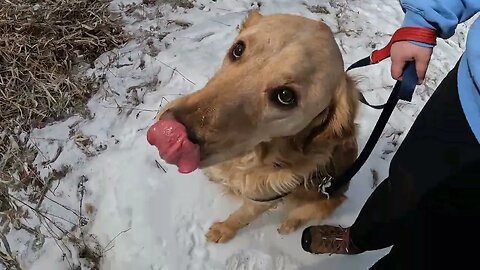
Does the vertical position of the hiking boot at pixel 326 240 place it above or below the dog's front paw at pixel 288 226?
above

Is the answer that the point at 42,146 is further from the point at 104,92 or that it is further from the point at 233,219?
the point at 233,219

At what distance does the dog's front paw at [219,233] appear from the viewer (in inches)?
109

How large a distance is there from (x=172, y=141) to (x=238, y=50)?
0.54 metres

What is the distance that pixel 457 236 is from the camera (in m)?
1.84

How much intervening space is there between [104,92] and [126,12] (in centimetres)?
71

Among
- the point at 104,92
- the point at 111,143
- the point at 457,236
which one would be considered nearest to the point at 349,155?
the point at 457,236

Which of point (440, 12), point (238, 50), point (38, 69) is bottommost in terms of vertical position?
point (38, 69)

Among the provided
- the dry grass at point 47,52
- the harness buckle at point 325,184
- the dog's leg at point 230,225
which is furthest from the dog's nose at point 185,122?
the dry grass at point 47,52

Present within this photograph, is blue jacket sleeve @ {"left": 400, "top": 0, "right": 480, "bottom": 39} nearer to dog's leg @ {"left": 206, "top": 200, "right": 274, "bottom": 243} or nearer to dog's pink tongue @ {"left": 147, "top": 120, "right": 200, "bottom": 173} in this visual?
dog's pink tongue @ {"left": 147, "top": 120, "right": 200, "bottom": 173}

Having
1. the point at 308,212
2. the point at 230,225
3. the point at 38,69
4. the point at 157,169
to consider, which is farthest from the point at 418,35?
the point at 38,69

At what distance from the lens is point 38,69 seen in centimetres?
325

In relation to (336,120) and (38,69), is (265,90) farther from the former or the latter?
(38,69)

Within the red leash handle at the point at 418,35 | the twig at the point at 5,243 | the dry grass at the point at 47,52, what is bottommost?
the twig at the point at 5,243

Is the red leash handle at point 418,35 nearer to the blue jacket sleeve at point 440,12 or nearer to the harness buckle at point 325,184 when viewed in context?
the blue jacket sleeve at point 440,12
